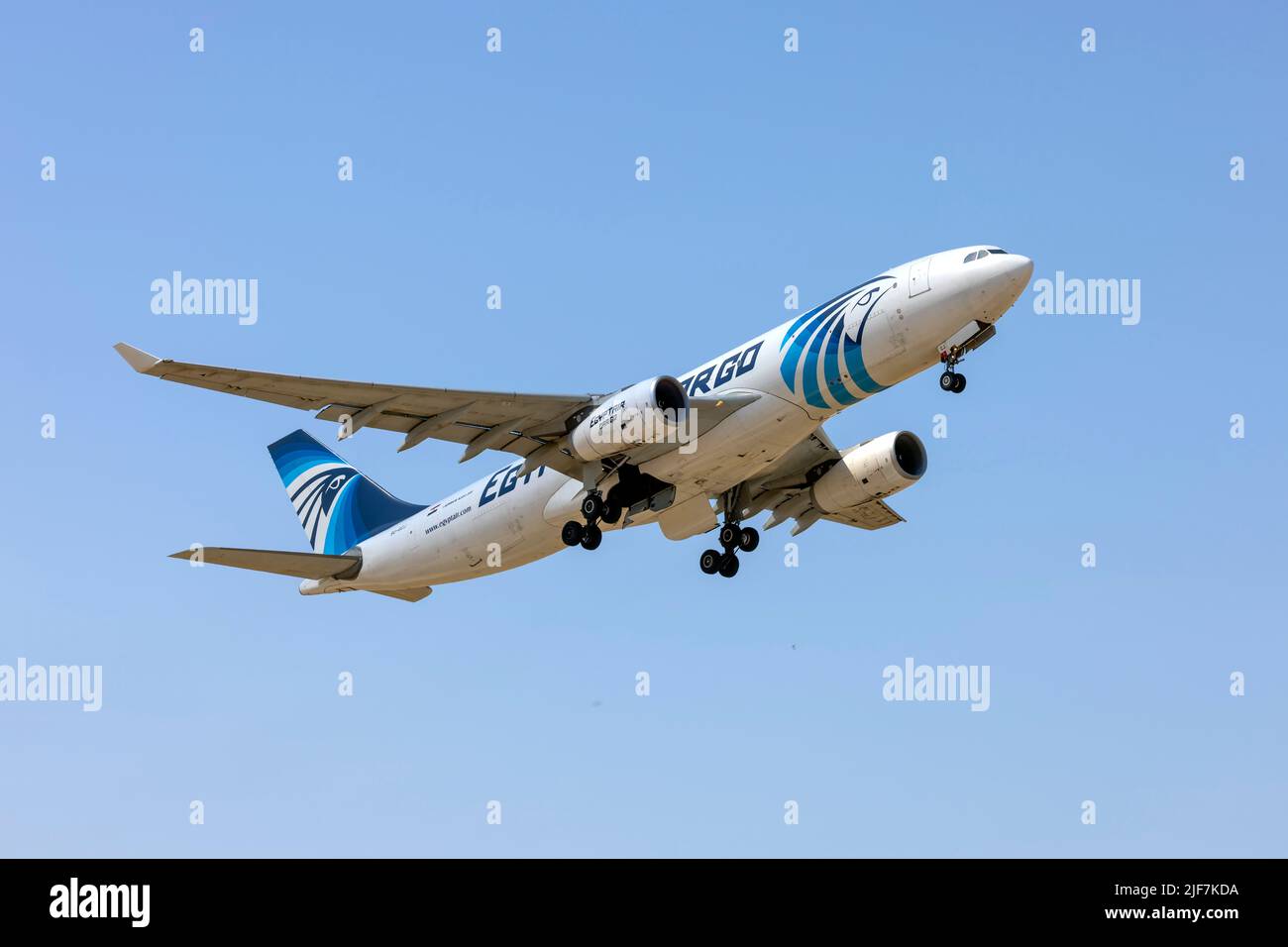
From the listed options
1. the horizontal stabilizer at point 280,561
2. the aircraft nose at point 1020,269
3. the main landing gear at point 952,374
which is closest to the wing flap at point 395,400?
the horizontal stabilizer at point 280,561

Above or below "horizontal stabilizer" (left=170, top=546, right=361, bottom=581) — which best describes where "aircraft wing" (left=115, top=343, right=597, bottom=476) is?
above

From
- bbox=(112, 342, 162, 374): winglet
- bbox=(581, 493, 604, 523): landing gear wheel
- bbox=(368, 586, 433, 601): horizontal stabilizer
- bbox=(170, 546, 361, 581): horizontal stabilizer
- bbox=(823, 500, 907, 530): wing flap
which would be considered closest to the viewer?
bbox=(112, 342, 162, 374): winglet

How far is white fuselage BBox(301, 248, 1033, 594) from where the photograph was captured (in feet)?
98.8

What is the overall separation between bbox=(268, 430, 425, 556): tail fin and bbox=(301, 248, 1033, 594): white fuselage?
10.9 feet

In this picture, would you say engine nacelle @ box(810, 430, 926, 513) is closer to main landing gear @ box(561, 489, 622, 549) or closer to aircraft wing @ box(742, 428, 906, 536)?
aircraft wing @ box(742, 428, 906, 536)

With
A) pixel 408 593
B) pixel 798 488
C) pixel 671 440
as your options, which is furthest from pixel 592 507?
pixel 408 593

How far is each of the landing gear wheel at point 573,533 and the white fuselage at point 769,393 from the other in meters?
0.25

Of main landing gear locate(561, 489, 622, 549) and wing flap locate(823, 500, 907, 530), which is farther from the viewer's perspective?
wing flap locate(823, 500, 907, 530)

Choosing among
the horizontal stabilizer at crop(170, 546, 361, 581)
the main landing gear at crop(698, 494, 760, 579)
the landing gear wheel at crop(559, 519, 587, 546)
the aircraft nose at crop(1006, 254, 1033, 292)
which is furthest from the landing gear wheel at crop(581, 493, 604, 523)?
the aircraft nose at crop(1006, 254, 1033, 292)

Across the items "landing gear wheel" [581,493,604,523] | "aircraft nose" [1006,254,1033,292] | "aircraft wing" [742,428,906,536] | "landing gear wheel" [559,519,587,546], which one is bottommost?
"landing gear wheel" [559,519,587,546]

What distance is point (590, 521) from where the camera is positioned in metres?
34.0

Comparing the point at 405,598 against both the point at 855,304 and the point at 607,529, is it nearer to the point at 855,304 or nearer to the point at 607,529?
the point at 607,529

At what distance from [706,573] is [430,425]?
8.37 metres

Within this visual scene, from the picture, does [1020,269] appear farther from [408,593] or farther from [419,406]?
[408,593]
